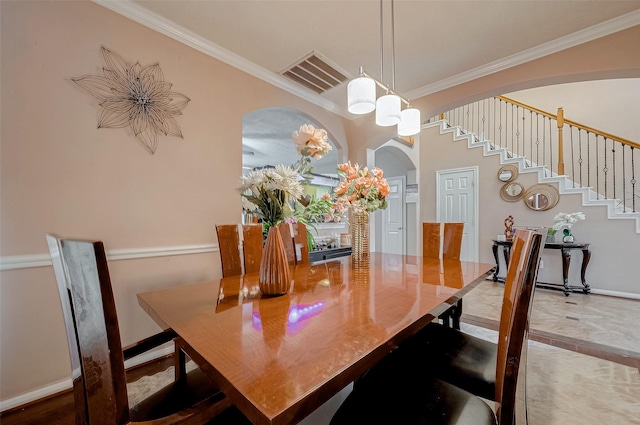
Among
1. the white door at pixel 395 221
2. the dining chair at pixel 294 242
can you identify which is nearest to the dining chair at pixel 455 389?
the dining chair at pixel 294 242

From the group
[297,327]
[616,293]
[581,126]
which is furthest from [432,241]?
[581,126]

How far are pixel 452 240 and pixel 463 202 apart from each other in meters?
3.21

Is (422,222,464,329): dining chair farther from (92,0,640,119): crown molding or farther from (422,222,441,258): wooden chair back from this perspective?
(92,0,640,119): crown molding

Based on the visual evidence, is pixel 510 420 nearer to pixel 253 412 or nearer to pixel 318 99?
pixel 253 412

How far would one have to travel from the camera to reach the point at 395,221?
5.95m

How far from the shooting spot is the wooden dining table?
21.2 inches

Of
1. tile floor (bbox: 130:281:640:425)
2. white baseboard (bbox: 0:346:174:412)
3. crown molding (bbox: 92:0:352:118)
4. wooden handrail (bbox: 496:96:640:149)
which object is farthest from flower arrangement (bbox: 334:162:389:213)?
wooden handrail (bbox: 496:96:640:149)

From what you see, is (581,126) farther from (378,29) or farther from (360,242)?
(360,242)

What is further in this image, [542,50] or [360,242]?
[542,50]

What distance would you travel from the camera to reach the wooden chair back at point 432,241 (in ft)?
7.39

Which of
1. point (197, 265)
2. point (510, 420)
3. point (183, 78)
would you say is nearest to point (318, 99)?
A: point (183, 78)

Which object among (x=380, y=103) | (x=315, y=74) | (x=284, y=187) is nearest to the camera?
(x=284, y=187)

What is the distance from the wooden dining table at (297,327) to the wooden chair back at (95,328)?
6.7 inches

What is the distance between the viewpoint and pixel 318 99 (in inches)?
130
